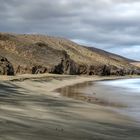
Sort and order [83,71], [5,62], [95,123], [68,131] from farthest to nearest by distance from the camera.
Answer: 1. [83,71]
2. [5,62]
3. [95,123]
4. [68,131]

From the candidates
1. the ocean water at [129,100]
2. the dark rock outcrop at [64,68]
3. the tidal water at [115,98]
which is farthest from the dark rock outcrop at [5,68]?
the dark rock outcrop at [64,68]

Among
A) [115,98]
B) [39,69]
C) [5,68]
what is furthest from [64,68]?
[115,98]

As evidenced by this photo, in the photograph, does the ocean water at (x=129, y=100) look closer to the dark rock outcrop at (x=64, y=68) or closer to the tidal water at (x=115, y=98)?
the tidal water at (x=115, y=98)

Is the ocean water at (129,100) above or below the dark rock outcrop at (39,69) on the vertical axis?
below

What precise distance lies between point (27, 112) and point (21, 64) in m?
47.3

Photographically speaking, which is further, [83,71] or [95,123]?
[83,71]

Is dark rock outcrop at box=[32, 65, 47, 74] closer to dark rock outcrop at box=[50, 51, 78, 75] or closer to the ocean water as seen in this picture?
dark rock outcrop at box=[50, 51, 78, 75]

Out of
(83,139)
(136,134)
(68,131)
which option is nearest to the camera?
(83,139)

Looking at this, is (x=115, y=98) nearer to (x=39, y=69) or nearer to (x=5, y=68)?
(x=5, y=68)

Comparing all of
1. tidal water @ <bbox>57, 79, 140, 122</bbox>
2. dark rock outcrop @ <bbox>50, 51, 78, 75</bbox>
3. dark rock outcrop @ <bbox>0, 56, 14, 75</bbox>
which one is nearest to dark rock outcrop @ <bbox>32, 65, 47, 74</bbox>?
dark rock outcrop @ <bbox>50, 51, 78, 75</bbox>

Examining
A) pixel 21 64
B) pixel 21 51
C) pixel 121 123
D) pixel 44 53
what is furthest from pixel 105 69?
pixel 121 123

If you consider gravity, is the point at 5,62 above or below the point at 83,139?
above

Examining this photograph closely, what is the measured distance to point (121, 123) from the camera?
12352mm

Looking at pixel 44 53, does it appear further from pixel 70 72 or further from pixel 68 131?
pixel 68 131
